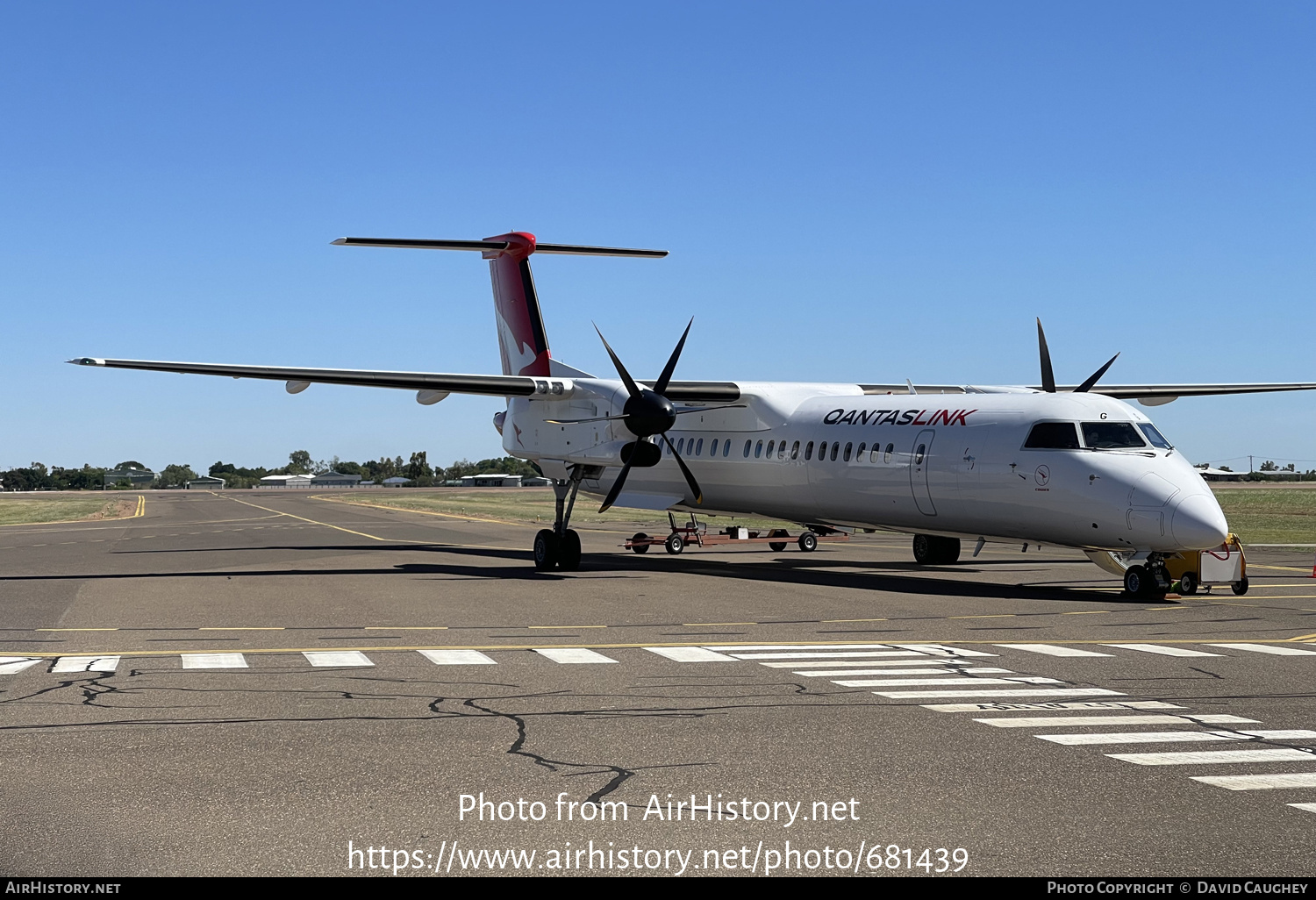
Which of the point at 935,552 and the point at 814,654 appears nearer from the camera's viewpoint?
the point at 814,654

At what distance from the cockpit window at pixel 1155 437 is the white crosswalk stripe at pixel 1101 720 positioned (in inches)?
414

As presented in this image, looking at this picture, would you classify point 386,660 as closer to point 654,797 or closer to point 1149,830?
point 654,797

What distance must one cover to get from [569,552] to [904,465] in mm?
7313

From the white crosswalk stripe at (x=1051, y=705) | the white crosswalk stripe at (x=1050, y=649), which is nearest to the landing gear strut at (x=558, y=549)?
the white crosswalk stripe at (x=1050, y=649)

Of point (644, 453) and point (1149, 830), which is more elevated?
point (644, 453)

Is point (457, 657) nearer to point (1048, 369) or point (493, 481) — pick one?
point (1048, 369)

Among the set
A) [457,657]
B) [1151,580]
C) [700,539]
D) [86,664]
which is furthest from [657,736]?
[700,539]

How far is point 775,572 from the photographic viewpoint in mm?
24625

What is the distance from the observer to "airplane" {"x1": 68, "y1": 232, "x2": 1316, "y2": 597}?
18188 mm

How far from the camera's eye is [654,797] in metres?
6.66

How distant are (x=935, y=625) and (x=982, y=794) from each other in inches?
332

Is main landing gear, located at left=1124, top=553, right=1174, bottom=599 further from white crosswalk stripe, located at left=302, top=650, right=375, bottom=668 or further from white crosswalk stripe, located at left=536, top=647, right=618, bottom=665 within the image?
white crosswalk stripe, located at left=302, top=650, right=375, bottom=668

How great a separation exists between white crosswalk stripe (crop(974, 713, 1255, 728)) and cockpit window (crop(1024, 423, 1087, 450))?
10123 mm

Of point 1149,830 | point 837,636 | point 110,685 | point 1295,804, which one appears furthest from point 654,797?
point 837,636
